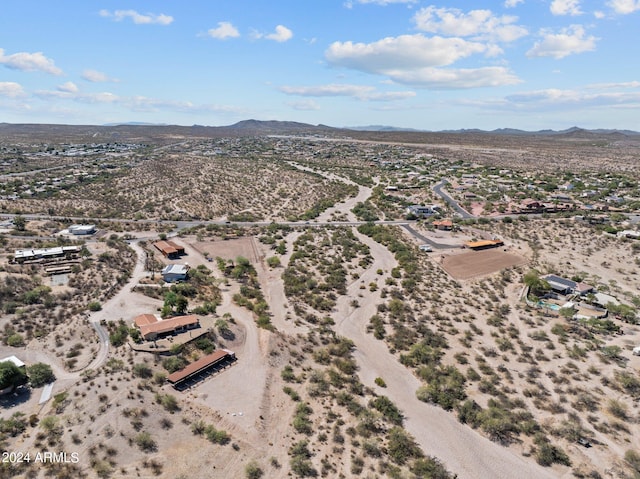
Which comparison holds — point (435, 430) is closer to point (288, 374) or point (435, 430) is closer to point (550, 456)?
point (550, 456)

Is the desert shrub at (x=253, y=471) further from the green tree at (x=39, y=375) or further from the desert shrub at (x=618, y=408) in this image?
the desert shrub at (x=618, y=408)

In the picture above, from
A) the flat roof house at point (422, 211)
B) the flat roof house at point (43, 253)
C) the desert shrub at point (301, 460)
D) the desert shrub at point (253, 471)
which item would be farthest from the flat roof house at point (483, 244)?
the flat roof house at point (43, 253)

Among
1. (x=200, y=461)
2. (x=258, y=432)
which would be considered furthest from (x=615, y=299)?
(x=200, y=461)

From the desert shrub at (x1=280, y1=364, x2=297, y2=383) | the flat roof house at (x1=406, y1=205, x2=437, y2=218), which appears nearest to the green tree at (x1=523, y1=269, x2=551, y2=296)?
the desert shrub at (x1=280, y1=364, x2=297, y2=383)

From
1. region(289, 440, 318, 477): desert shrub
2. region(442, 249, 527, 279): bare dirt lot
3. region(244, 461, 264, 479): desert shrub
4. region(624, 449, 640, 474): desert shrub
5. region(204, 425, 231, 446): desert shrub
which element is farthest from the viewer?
region(442, 249, 527, 279): bare dirt lot

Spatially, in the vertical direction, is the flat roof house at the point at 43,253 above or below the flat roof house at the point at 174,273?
above

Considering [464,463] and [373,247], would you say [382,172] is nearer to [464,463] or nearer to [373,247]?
[373,247]

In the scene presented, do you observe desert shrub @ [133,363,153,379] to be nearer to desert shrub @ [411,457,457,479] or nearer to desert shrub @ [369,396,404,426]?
desert shrub @ [369,396,404,426]
